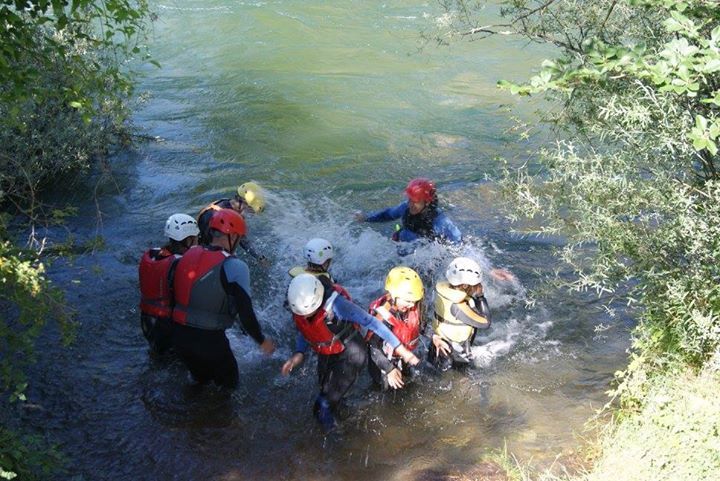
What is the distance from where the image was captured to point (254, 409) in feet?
20.4

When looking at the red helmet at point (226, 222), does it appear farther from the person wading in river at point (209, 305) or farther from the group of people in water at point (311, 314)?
the person wading in river at point (209, 305)

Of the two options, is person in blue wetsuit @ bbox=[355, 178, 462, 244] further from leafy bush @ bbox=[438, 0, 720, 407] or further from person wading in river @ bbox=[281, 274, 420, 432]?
person wading in river @ bbox=[281, 274, 420, 432]

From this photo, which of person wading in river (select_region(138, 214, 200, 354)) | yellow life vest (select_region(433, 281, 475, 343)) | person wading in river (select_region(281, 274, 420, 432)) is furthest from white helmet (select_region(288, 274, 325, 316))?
yellow life vest (select_region(433, 281, 475, 343))

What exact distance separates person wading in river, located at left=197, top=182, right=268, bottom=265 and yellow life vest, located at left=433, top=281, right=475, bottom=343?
206cm

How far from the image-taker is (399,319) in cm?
602

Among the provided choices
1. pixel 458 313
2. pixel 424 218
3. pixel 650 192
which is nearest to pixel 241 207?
pixel 424 218

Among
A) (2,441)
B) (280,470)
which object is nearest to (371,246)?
(280,470)

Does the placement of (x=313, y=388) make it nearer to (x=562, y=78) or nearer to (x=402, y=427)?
(x=402, y=427)

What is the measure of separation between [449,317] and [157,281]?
271 cm

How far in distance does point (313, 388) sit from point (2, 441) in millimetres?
3069

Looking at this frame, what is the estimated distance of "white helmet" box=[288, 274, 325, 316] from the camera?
5.35m

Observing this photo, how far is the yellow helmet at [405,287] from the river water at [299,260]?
42.4 inches

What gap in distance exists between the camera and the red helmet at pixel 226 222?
607 cm

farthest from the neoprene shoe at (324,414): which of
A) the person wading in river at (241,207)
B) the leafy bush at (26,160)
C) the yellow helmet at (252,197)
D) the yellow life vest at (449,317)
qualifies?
the yellow helmet at (252,197)
